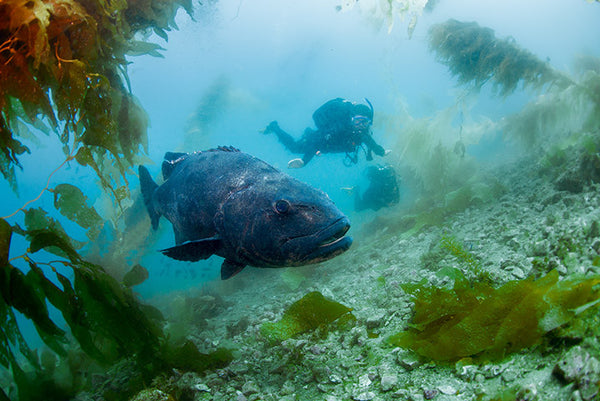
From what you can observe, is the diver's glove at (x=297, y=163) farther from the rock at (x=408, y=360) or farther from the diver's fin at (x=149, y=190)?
the rock at (x=408, y=360)

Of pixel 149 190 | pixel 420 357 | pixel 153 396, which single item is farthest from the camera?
pixel 149 190

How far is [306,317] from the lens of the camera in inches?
123

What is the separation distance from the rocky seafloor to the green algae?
0.09 metres

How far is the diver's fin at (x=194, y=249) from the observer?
3.10m

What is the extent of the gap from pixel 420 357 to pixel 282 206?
1.70 meters

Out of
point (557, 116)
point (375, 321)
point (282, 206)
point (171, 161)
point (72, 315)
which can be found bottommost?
point (375, 321)

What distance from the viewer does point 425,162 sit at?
12.7m

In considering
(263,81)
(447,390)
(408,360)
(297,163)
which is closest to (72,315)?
(408,360)

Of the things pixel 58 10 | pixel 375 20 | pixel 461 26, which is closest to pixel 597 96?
pixel 461 26

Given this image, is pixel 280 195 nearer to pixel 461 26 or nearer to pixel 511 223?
pixel 511 223

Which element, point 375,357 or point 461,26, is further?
point 461,26

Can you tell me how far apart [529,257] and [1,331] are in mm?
4906

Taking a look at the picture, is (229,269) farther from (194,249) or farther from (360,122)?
Result: (360,122)

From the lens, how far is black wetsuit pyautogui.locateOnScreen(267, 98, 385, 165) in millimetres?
10367
